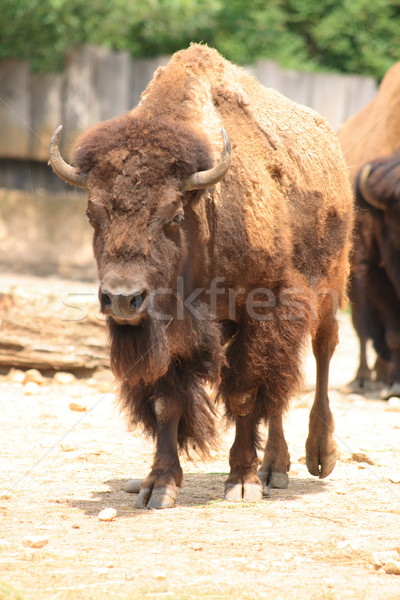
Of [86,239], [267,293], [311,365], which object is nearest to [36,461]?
[267,293]

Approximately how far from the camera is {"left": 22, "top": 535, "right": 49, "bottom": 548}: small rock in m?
3.38

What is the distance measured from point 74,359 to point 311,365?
9.48 feet

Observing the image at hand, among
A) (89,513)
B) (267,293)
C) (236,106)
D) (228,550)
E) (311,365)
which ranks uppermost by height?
(236,106)

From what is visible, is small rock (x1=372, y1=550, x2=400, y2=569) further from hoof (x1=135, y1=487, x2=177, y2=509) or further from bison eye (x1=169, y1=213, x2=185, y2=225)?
bison eye (x1=169, y1=213, x2=185, y2=225)

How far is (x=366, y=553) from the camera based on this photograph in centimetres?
337

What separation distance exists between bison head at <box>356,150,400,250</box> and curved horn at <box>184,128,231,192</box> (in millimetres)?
4344

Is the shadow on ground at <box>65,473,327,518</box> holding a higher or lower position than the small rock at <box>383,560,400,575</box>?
lower

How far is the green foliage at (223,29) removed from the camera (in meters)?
11.2

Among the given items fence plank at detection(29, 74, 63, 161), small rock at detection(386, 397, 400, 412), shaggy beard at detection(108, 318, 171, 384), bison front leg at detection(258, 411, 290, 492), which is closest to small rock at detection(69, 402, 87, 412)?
bison front leg at detection(258, 411, 290, 492)

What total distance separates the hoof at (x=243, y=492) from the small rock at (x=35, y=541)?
1.22 meters

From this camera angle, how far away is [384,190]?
26.9 feet

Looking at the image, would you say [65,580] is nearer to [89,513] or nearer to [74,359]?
[89,513]

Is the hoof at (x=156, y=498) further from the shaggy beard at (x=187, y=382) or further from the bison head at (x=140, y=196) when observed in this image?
the bison head at (x=140, y=196)

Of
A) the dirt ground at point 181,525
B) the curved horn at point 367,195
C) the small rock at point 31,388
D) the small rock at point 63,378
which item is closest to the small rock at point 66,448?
the dirt ground at point 181,525
